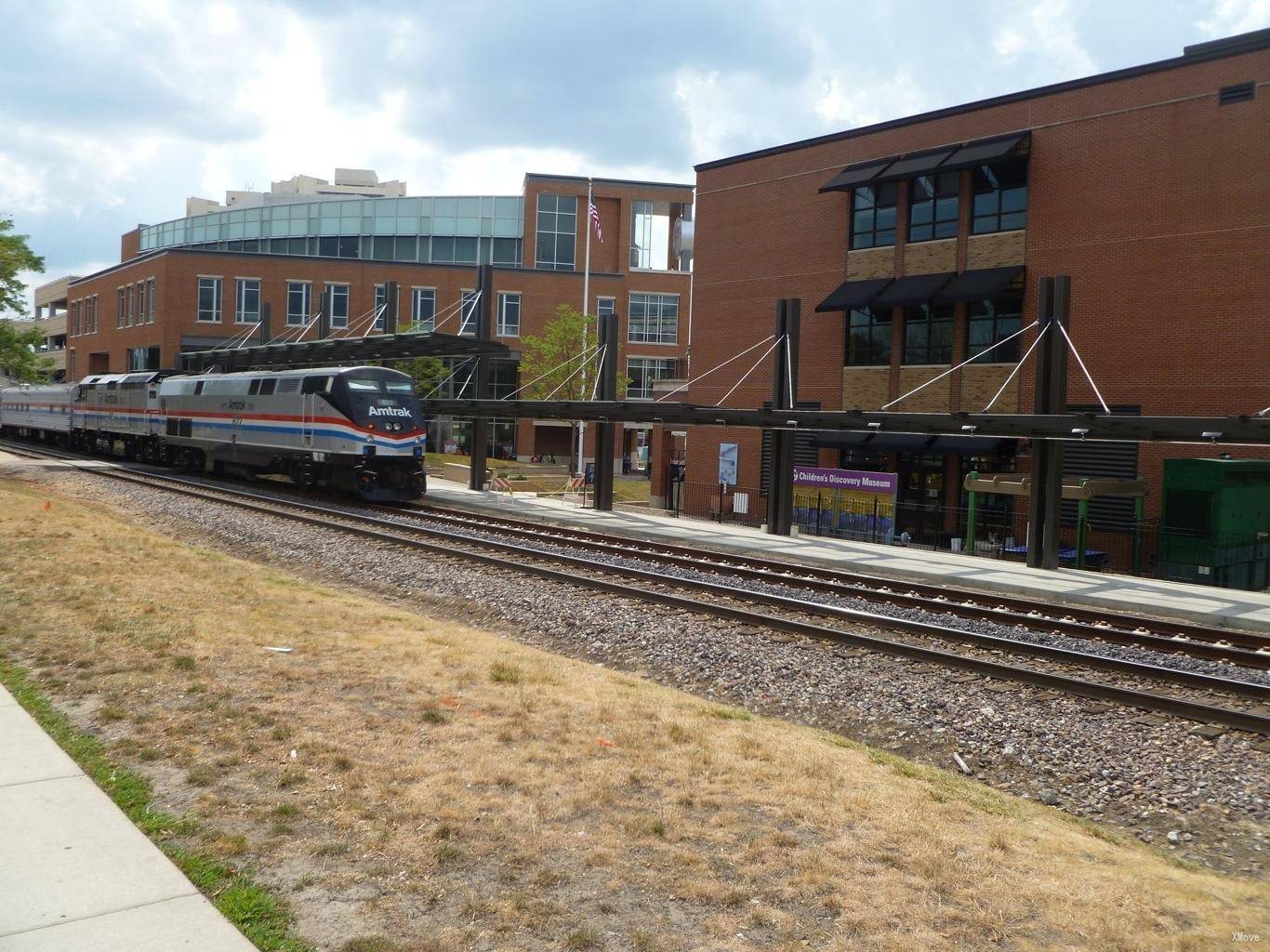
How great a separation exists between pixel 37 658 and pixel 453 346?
23.0 meters

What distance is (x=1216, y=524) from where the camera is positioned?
883 inches

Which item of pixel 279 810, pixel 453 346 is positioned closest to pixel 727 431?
pixel 453 346

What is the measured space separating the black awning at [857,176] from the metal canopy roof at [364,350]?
11.9 meters

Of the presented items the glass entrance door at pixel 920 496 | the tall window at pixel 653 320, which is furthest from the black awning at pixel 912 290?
the tall window at pixel 653 320

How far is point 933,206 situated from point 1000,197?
6.95 feet

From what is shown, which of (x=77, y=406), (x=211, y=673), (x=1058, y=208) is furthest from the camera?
(x=77, y=406)

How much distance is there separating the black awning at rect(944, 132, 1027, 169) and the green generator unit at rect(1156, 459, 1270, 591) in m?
10.2

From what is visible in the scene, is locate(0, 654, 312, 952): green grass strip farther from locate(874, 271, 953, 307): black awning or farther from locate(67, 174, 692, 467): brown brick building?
locate(67, 174, 692, 467): brown brick building

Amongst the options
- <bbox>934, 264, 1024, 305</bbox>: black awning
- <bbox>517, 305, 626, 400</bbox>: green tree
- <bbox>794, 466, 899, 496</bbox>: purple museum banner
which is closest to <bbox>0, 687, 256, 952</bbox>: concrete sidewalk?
<bbox>794, 466, 899, 496</bbox>: purple museum banner

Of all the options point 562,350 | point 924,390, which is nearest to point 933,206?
point 924,390

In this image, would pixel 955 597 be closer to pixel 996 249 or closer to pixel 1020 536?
pixel 1020 536

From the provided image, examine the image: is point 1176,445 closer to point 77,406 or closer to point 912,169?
point 912,169

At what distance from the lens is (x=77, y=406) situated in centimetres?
4606

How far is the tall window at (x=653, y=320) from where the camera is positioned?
69812 millimetres
